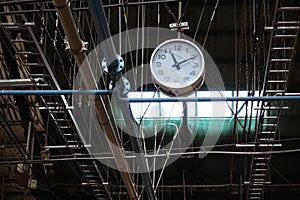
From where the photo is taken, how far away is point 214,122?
13609 mm

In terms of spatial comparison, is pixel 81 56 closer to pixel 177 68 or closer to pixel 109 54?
pixel 109 54

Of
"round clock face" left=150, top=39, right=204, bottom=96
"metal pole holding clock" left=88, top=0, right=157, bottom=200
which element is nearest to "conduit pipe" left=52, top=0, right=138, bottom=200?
"metal pole holding clock" left=88, top=0, right=157, bottom=200

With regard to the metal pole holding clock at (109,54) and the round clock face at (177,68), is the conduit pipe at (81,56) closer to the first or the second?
the metal pole holding clock at (109,54)

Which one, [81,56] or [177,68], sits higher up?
[81,56]

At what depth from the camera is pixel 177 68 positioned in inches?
283

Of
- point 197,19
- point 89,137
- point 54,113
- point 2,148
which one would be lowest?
point 2,148

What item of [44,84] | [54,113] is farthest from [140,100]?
[54,113]

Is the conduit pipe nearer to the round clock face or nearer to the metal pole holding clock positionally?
the metal pole holding clock

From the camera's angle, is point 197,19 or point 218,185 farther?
point 218,185

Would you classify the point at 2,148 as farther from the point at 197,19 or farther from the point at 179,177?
the point at 197,19

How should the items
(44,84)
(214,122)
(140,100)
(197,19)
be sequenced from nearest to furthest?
1. (140,100)
2. (44,84)
3. (197,19)
4. (214,122)

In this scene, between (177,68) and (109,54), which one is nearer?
(109,54)

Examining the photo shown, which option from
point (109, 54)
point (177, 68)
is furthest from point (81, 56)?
point (177, 68)

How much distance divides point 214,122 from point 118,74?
7.78 meters
